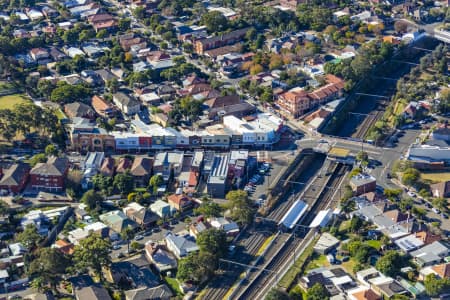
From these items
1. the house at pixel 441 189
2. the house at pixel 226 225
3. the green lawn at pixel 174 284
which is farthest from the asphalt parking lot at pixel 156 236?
the house at pixel 441 189

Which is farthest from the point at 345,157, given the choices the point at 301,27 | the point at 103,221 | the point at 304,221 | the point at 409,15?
the point at 409,15

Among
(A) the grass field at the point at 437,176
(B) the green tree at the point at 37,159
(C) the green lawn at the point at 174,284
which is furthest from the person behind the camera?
(B) the green tree at the point at 37,159

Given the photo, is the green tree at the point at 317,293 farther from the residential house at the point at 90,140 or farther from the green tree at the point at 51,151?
the green tree at the point at 51,151

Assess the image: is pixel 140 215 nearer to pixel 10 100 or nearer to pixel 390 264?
pixel 390 264

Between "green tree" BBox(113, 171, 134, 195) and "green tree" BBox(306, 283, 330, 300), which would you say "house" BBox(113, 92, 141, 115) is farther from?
"green tree" BBox(306, 283, 330, 300)

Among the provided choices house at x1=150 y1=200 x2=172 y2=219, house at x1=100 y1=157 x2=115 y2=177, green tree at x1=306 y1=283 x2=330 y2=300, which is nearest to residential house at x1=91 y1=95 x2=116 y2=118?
house at x1=100 y1=157 x2=115 y2=177

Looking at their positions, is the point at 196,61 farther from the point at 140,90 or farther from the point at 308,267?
the point at 308,267
